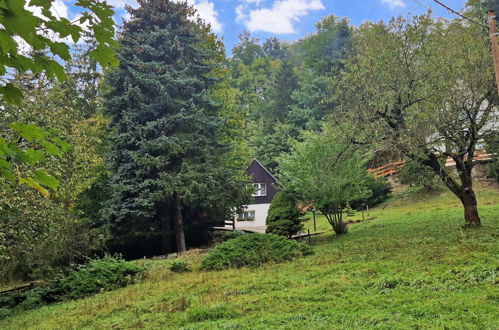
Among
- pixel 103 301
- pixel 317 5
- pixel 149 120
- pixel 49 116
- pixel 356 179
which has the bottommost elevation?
pixel 103 301

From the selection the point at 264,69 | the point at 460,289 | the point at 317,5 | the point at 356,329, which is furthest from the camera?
the point at 264,69

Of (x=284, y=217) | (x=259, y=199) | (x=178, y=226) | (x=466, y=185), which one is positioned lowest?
(x=178, y=226)

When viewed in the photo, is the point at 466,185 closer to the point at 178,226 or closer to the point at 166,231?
the point at 178,226

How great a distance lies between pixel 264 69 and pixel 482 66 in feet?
165

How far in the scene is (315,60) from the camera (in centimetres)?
4944

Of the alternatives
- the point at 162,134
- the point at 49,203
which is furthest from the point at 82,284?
the point at 162,134

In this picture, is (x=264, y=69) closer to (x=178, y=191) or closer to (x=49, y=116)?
(x=178, y=191)

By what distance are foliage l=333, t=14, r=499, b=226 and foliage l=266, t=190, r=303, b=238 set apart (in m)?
5.10

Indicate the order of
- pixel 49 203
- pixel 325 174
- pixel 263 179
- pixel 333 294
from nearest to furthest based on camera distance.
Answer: pixel 333 294 → pixel 49 203 → pixel 325 174 → pixel 263 179

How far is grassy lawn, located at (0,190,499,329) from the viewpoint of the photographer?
19.3 feet

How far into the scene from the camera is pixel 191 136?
20.6 meters

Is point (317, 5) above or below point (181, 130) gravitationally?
above

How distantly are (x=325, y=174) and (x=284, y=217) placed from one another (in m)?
2.77

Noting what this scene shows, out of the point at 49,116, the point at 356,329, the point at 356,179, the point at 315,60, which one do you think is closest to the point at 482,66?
the point at 356,179
